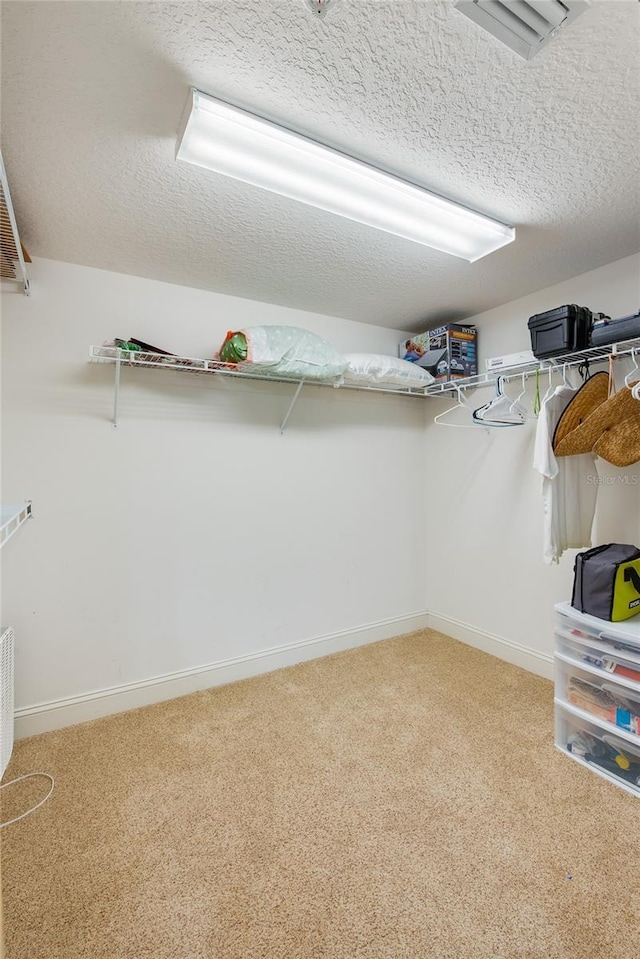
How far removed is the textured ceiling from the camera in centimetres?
104

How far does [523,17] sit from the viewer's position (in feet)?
3.21

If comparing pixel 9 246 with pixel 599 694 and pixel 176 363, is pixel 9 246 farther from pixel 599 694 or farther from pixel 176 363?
pixel 599 694

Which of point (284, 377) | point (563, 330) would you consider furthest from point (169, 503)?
point (563, 330)

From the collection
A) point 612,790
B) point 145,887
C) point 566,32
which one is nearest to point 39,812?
point 145,887

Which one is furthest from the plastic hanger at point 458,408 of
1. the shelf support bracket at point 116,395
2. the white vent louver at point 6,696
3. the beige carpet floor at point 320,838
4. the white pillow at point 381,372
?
the white vent louver at point 6,696

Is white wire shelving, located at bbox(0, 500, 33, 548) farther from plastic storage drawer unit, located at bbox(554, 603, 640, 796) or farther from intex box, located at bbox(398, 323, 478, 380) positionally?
intex box, located at bbox(398, 323, 478, 380)

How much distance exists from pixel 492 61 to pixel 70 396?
2.16 metres

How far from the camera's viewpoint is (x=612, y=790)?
166 cm

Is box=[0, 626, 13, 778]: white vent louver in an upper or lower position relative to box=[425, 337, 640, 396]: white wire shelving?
lower

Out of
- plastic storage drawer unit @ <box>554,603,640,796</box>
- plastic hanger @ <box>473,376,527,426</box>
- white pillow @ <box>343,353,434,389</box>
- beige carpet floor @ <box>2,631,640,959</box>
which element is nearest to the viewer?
beige carpet floor @ <box>2,631,640,959</box>

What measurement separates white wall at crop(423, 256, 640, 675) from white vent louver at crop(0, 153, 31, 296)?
8.74 ft

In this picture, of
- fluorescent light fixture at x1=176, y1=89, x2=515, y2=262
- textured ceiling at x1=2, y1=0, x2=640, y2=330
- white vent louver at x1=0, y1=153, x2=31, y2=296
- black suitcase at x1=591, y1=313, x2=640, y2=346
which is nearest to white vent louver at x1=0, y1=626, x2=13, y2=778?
white vent louver at x1=0, y1=153, x2=31, y2=296

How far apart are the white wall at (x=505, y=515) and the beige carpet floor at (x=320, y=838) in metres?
0.59

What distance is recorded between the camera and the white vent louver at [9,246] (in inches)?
52.2
